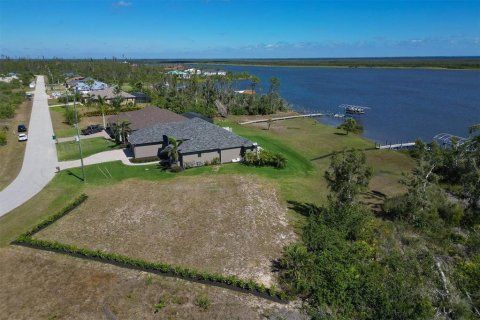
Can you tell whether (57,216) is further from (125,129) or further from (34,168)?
(125,129)

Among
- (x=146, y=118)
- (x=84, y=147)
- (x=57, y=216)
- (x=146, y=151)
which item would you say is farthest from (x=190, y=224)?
(x=146, y=118)

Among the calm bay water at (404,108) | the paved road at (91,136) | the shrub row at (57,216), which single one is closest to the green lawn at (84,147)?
the paved road at (91,136)

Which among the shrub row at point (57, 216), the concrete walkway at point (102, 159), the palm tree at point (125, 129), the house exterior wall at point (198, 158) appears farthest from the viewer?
the palm tree at point (125, 129)

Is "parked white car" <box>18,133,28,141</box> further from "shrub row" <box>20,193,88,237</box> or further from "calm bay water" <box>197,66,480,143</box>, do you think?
"calm bay water" <box>197,66,480,143</box>

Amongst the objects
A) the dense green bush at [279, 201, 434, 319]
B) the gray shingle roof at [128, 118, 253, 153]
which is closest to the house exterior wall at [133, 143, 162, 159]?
the gray shingle roof at [128, 118, 253, 153]

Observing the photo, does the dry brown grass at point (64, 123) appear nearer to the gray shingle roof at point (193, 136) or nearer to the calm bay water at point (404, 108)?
the gray shingle roof at point (193, 136)

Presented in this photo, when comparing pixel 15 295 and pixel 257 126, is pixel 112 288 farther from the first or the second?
pixel 257 126
